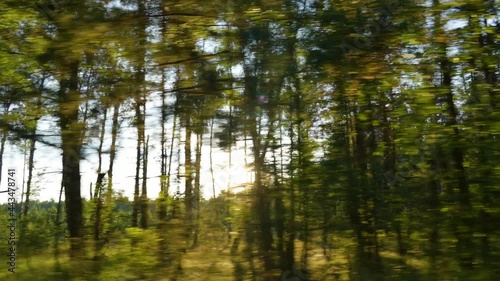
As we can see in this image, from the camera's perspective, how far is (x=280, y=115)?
5.11m

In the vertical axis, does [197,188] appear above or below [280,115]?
below

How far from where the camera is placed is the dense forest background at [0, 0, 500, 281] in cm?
496

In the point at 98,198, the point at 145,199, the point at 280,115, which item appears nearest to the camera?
the point at 280,115

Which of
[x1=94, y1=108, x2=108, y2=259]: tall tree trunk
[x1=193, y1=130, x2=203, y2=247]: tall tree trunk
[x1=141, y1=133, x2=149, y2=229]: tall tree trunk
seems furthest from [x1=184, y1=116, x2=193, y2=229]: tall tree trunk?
[x1=94, y1=108, x2=108, y2=259]: tall tree trunk

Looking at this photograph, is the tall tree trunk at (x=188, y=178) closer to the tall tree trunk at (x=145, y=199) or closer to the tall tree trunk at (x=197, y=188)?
the tall tree trunk at (x=197, y=188)

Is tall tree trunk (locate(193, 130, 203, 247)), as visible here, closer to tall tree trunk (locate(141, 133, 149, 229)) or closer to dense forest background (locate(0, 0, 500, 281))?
dense forest background (locate(0, 0, 500, 281))

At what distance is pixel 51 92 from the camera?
523cm

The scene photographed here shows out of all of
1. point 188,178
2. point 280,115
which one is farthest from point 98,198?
point 280,115

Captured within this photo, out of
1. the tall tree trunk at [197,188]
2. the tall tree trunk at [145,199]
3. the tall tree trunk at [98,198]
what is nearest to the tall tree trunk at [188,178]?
the tall tree trunk at [197,188]

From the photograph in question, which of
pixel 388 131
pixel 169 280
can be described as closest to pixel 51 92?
pixel 169 280

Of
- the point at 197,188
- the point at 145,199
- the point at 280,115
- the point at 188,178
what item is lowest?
the point at 145,199

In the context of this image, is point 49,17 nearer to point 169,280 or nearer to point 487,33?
point 169,280

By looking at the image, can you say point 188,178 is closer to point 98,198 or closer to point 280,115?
point 280,115

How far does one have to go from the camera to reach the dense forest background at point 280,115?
4.96 meters
